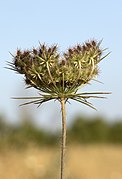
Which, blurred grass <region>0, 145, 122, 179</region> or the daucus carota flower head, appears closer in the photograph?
the daucus carota flower head

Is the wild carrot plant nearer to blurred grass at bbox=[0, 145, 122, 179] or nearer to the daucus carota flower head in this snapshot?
the daucus carota flower head

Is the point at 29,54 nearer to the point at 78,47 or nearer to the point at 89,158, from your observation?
the point at 78,47

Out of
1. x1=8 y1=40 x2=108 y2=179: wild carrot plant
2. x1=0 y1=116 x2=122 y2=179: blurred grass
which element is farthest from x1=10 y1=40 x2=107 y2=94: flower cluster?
x1=0 y1=116 x2=122 y2=179: blurred grass

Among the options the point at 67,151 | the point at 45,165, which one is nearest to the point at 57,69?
the point at 67,151

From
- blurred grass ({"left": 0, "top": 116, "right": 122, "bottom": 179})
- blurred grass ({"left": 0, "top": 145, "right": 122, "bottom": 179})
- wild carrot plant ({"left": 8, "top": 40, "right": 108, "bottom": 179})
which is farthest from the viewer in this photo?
blurred grass ({"left": 0, "top": 116, "right": 122, "bottom": 179})

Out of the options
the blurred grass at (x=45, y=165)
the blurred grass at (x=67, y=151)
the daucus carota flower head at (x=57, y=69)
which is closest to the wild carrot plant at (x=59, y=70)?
the daucus carota flower head at (x=57, y=69)

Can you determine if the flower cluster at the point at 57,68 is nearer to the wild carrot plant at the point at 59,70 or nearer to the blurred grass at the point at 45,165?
the wild carrot plant at the point at 59,70

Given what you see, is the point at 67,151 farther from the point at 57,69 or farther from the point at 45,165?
the point at 45,165
